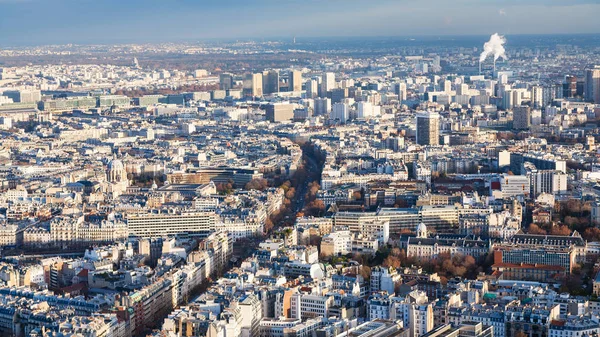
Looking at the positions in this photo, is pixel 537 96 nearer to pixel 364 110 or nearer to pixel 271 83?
pixel 364 110

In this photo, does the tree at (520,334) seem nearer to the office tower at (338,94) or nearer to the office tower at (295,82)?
the office tower at (338,94)

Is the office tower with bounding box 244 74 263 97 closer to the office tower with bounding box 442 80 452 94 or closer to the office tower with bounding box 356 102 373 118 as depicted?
the office tower with bounding box 442 80 452 94

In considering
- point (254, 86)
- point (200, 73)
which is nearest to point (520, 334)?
point (254, 86)

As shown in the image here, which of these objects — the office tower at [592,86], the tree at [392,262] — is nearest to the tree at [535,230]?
the tree at [392,262]

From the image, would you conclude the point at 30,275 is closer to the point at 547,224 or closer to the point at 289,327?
the point at 289,327

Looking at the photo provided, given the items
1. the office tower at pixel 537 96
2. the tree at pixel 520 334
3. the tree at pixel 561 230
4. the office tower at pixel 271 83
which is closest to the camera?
the tree at pixel 520 334
